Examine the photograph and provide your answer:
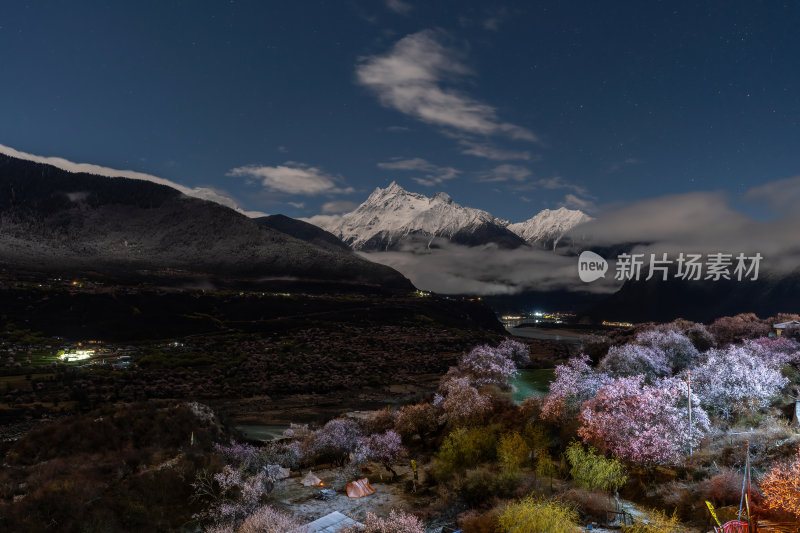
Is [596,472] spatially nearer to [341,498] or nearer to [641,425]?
[641,425]

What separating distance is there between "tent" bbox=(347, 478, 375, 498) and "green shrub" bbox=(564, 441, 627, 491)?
17.5 meters

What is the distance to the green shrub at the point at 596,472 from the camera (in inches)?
1173

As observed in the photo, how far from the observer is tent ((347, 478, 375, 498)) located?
37594mm

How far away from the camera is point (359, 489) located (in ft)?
125

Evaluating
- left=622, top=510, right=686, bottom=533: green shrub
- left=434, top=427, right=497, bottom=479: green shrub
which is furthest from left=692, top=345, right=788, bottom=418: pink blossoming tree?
left=434, top=427, right=497, bottom=479: green shrub

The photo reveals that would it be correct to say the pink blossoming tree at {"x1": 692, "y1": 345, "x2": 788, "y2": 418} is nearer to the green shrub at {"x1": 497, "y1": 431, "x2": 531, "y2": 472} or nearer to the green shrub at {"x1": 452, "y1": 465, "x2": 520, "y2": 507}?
the green shrub at {"x1": 497, "y1": 431, "x2": 531, "y2": 472}

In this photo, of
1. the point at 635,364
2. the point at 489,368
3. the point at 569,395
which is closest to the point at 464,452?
the point at 569,395

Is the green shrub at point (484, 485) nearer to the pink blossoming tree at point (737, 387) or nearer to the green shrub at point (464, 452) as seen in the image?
the green shrub at point (464, 452)

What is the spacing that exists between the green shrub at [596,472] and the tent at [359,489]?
17.5 metres

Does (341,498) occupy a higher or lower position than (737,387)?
lower

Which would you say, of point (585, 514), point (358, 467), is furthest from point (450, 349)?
point (585, 514)

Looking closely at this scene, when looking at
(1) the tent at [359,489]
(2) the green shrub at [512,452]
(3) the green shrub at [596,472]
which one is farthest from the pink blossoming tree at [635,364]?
(1) the tent at [359,489]

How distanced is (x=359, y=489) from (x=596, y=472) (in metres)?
19.6

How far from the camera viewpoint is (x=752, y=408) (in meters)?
37.0
